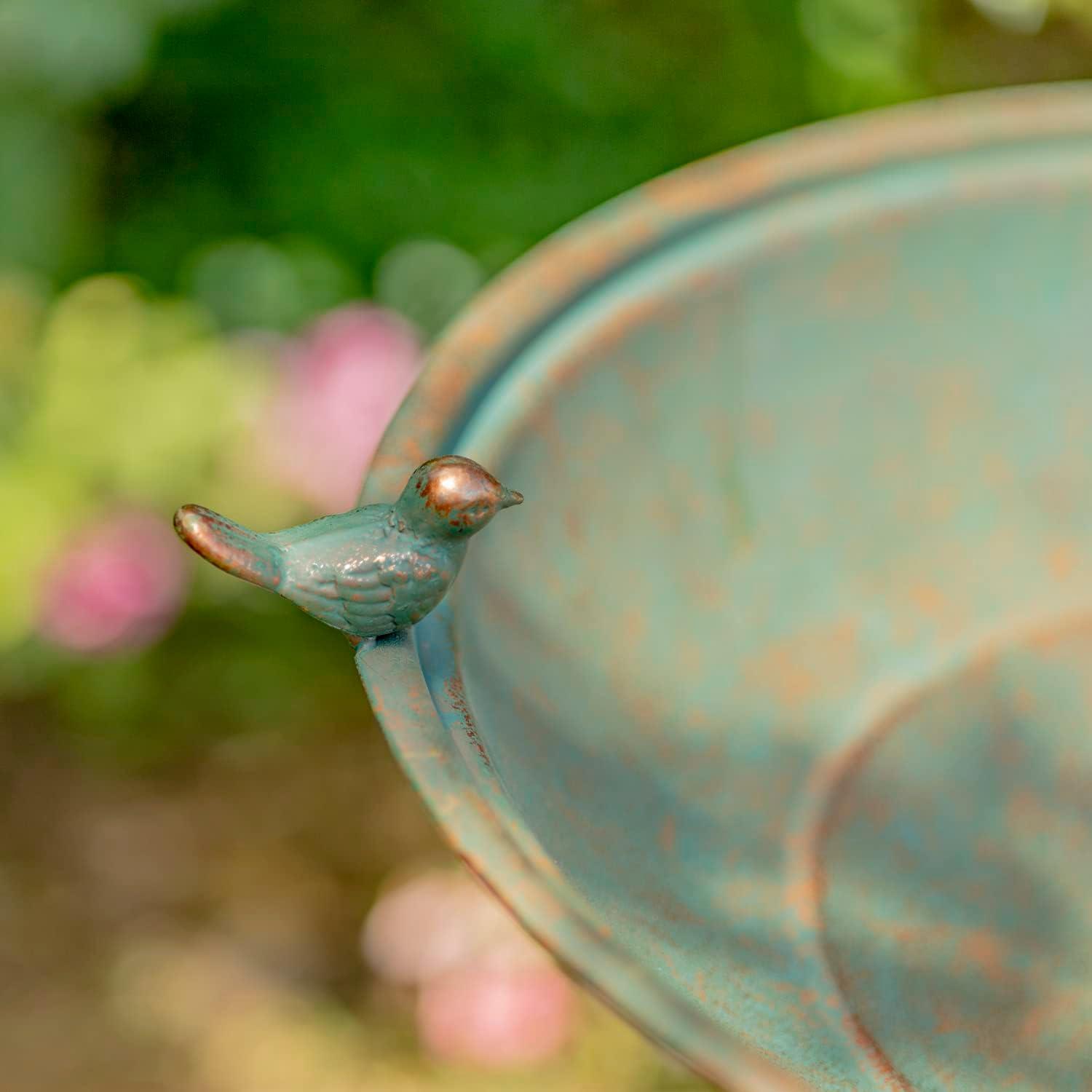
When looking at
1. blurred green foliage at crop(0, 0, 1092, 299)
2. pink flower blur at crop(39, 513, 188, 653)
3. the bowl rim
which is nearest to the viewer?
the bowl rim

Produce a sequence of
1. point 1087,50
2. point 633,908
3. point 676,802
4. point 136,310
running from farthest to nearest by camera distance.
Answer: point 1087,50
point 136,310
point 676,802
point 633,908

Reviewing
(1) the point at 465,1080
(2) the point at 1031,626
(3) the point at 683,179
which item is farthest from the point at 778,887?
(1) the point at 465,1080

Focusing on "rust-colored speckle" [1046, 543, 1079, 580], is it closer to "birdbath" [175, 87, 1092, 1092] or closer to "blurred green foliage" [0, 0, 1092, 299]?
"birdbath" [175, 87, 1092, 1092]

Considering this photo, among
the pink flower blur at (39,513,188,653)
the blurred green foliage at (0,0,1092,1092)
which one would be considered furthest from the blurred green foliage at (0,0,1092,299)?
the pink flower blur at (39,513,188,653)

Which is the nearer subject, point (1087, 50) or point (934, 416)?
point (934, 416)

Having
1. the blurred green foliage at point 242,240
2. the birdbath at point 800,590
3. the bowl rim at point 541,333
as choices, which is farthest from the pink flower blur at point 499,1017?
the bowl rim at point 541,333

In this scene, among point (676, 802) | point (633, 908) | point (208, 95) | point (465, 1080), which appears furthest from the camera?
point (208, 95)

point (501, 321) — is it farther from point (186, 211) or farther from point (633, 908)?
point (186, 211)
